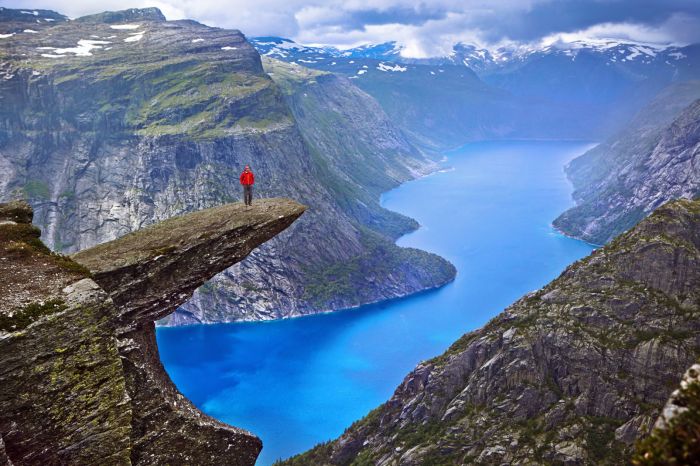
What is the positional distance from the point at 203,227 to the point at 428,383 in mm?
59773

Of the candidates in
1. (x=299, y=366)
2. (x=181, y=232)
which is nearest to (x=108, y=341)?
(x=181, y=232)

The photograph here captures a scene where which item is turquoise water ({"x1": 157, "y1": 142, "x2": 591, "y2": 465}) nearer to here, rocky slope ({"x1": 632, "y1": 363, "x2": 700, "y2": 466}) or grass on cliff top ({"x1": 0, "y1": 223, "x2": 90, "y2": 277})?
grass on cliff top ({"x1": 0, "y1": 223, "x2": 90, "y2": 277})

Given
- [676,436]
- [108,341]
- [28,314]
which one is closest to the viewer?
[676,436]

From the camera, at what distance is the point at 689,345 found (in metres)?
61.8

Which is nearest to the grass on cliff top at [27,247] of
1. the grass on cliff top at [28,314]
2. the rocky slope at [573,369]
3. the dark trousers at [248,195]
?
the grass on cliff top at [28,314]

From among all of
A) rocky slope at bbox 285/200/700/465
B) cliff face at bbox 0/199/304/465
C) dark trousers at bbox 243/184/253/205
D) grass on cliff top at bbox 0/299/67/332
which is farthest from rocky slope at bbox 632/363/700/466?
rocky slope at bbox 285/200/700/465

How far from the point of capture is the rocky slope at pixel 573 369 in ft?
206

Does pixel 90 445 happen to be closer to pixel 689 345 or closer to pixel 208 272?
pixel 208 272

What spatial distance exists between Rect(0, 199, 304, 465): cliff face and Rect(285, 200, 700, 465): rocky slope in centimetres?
4607

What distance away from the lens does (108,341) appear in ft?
68.8

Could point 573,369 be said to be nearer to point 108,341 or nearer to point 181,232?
point 181,232

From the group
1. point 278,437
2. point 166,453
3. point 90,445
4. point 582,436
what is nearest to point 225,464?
point 166,453

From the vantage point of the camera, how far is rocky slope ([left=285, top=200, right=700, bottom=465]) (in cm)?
6281

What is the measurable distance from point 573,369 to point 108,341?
6121 cm
